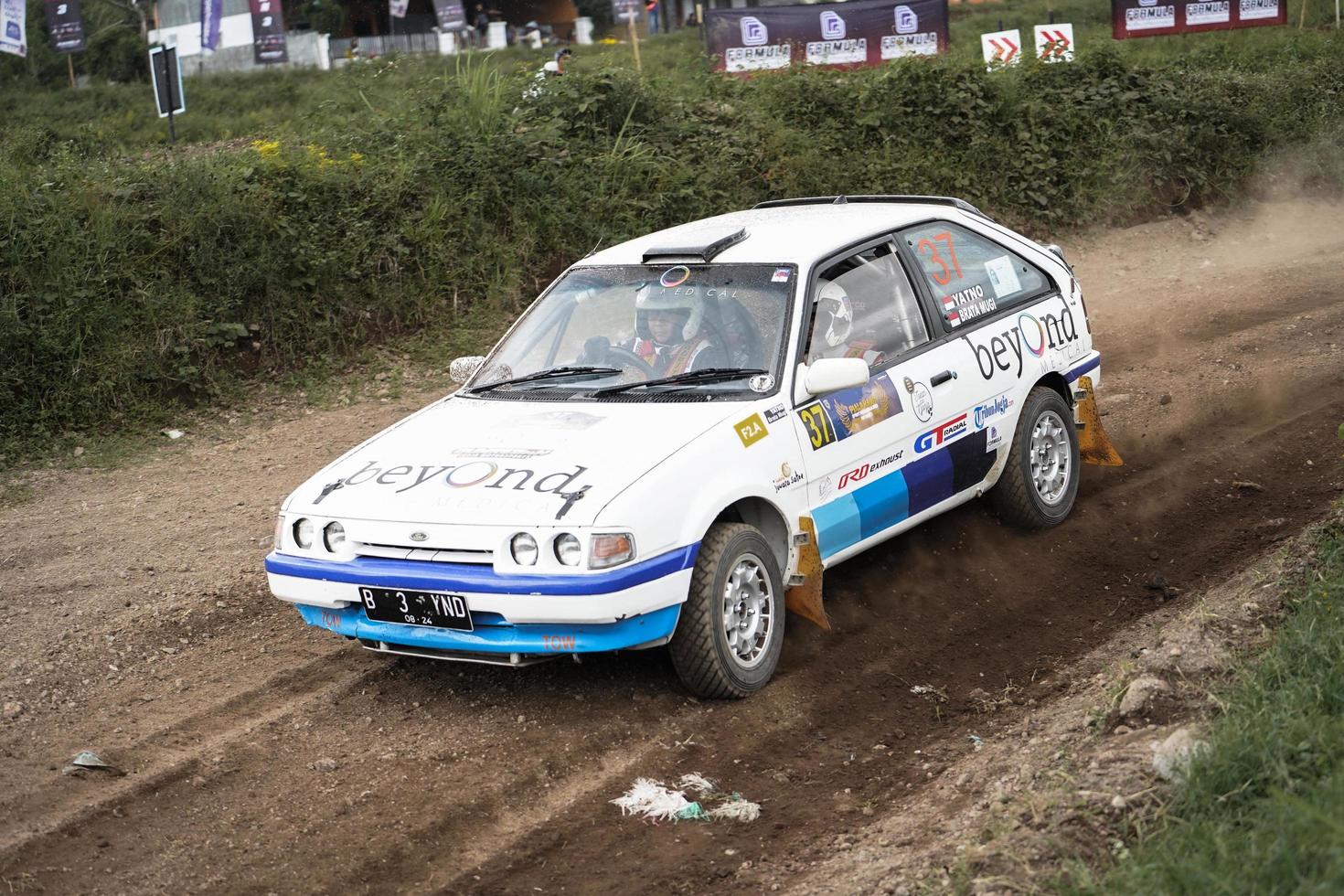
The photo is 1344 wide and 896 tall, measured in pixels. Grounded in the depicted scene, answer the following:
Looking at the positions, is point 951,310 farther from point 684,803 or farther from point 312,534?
point 312,534

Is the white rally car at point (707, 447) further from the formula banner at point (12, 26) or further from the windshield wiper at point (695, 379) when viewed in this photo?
the formula banner at point (12, 26)

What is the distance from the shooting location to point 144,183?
1111 cm

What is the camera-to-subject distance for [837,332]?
6.26 m

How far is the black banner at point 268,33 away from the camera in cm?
3741

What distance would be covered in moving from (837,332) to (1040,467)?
1756mm

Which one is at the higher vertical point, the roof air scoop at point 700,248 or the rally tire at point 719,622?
the roof air scoop at point 700,248

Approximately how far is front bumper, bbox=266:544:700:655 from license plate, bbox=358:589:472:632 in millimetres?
26

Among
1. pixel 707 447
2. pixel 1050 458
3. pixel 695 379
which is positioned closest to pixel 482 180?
pixel 1050 458

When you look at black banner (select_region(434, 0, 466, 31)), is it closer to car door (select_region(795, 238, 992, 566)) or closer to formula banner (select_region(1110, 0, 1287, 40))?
formula banner (select_region(1110, 0, 1287, 40))

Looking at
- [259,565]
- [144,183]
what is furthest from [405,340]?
[259,565]

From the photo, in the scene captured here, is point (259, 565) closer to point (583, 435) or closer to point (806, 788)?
point (583, 435)

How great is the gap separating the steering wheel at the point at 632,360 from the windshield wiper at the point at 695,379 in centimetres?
8

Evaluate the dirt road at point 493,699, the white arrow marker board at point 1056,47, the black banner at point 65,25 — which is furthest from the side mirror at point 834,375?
the black banner at point 65,25

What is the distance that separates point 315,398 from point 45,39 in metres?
37.5
